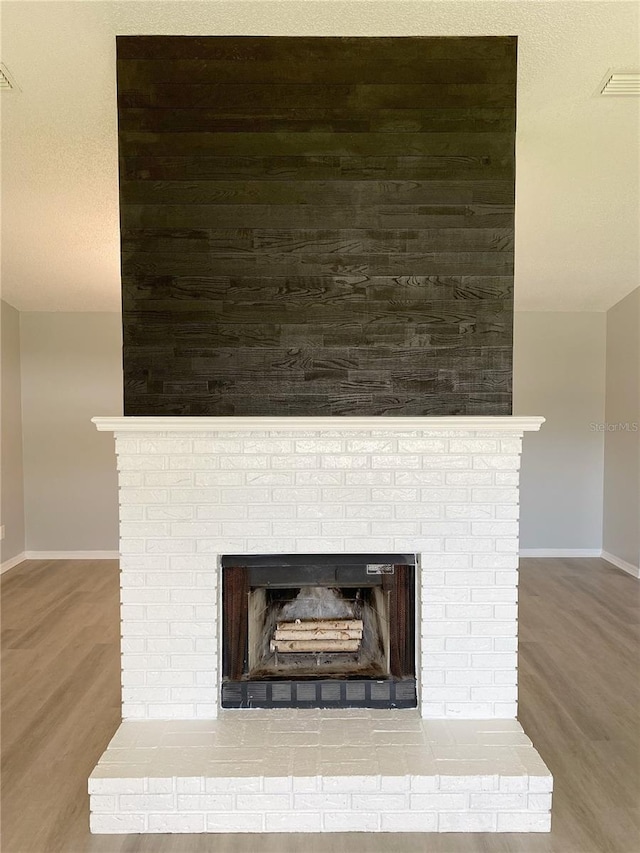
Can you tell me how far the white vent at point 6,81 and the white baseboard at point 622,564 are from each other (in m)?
5.25

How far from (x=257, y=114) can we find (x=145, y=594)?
1.95m

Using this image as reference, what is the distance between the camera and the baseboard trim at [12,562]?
16.1 feet

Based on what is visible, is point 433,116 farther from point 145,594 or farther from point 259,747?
point 259,747

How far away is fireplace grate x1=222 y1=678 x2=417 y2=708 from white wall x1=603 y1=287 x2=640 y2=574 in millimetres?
3352

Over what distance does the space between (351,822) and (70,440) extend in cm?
440

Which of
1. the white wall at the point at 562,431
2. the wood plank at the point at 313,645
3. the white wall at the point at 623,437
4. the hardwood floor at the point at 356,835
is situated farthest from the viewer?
the white wall at the point at 562,431

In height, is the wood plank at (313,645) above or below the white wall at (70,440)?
below

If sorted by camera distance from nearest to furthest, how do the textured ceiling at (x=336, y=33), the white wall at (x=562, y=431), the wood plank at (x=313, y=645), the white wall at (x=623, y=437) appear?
1. the textured ceiling at (x=336, y=33)
2. the wood plank at (x=313, y=645)
3. the white wall at (x=623, y=437)
4. the white wall at (x=562, y=431)

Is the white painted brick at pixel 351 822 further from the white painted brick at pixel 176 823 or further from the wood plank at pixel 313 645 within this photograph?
the wood plank at pixel 313 645

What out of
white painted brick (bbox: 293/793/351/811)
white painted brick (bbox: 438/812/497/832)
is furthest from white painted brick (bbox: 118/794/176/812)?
white painted brick (bbox: 438/812/497/832)

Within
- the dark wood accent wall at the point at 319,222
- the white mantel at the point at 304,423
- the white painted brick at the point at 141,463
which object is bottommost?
the white painted brick at the point at 141,463

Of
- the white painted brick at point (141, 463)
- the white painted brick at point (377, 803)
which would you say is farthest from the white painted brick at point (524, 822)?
the white painted brick at point (141, 463)

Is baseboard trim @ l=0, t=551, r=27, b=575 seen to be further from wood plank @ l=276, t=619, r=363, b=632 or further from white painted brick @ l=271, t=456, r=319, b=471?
white painted brick @ l=271, t=456, r=319, b=471

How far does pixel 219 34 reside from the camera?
224cm
